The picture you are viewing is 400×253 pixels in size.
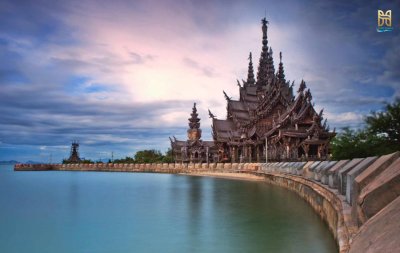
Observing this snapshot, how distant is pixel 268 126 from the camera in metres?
59.0

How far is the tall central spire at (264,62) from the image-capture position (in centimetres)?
7721

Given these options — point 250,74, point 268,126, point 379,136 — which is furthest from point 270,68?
point 379,136

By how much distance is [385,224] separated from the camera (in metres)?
3.20

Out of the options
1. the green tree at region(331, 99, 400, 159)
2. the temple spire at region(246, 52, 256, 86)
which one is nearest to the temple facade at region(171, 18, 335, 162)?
the temple spire at region(246, 52, 256, 86)

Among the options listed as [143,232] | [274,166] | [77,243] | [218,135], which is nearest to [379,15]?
[143,232]

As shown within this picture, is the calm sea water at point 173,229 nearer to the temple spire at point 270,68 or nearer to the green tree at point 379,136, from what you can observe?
the green tree at point 379,136

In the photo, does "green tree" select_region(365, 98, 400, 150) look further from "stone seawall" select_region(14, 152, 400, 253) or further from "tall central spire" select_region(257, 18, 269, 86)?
"tall central spire" select_region(257, 18, 269, 86)

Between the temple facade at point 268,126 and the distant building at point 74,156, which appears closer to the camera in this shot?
the temple facade at point 268,126

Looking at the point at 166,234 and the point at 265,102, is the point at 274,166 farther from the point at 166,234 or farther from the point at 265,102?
the point at 265,102

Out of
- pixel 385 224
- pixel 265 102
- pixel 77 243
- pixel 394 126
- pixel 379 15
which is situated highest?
pixel 265 102

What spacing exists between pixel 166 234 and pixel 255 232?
2.47 metres

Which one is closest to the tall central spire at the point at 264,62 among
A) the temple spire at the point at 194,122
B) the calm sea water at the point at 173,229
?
the temple spire at the point at 194,122

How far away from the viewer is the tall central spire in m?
77.2

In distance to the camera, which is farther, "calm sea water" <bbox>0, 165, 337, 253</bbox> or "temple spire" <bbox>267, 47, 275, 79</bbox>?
"temple spire" <bbox>267, 47, 275, 79</bbox>
